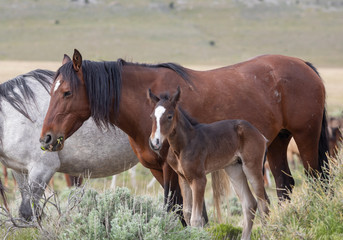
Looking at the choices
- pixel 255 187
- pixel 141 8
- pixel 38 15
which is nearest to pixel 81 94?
pixel 255 187

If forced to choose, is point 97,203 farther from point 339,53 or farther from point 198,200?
point 339,53

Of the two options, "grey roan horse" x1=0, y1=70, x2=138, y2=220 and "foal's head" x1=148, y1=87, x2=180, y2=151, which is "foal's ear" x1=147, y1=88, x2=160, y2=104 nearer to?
"foal's head" x1=148, y1=87, x2=180, y2=151

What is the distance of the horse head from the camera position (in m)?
5.57

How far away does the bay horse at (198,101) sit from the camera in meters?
5.68

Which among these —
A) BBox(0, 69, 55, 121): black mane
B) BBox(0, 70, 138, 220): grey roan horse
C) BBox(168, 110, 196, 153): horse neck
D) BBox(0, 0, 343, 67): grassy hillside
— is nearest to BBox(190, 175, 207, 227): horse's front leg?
BBox(168, 110, 196, 153): horse neck

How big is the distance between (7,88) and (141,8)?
101016 millimetres

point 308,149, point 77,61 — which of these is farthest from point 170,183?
point 308,149

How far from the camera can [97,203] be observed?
5.50m

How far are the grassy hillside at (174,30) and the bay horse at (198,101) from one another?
60.7 metres

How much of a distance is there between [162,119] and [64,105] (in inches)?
49.1

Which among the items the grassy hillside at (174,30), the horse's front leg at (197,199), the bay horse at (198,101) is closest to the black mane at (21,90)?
the bay horse at (198,101)

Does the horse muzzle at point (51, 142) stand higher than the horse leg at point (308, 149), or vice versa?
the horse muzzle at point (51, 142)

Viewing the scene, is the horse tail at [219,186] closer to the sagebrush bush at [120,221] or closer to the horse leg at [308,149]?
the horse leg at [308,149]

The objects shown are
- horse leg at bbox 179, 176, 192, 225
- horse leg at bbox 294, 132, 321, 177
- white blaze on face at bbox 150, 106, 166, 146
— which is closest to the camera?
white blaze on face at bbox 150, 106, 166, 146
